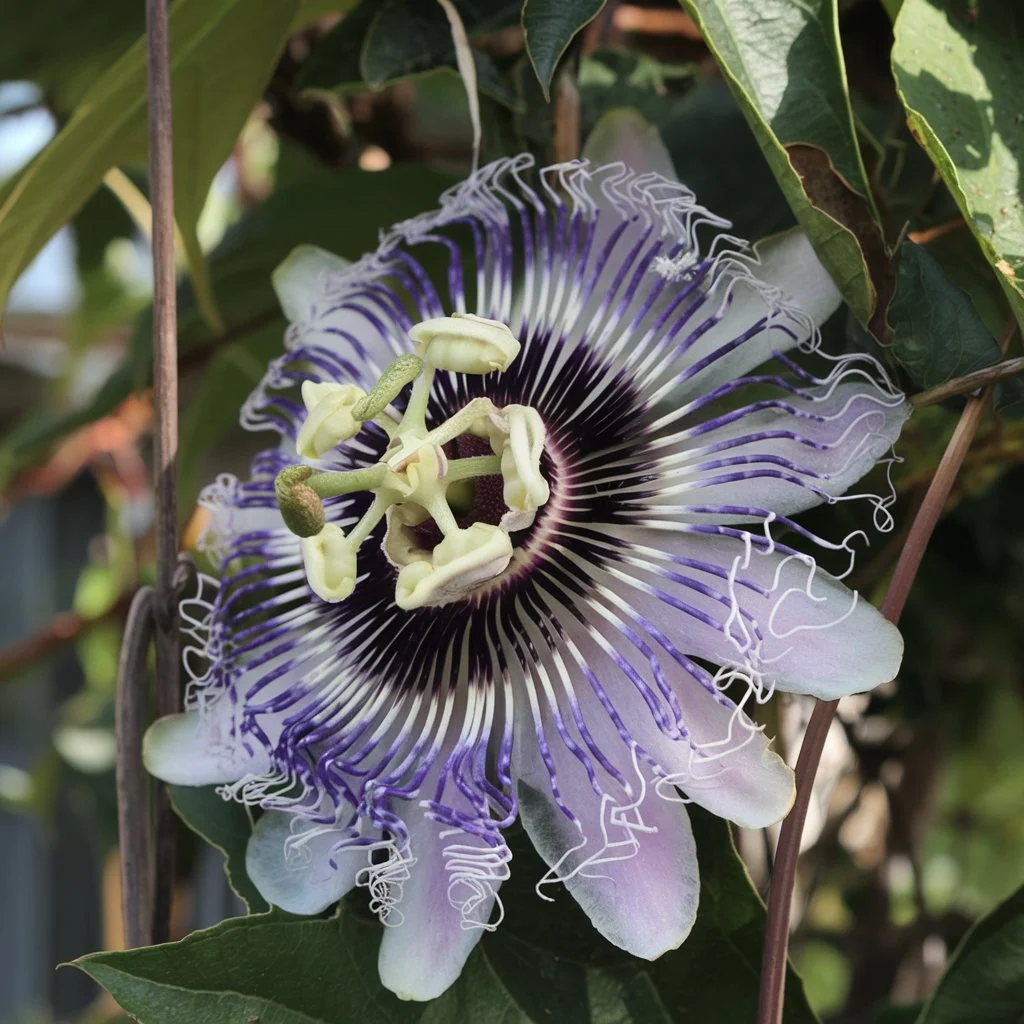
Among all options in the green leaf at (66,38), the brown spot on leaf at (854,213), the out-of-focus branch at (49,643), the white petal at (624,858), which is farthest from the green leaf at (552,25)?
the out-of-focus branch at (49,643)

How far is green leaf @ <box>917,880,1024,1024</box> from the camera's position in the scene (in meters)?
0.71

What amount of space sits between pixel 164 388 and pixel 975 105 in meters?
0.49

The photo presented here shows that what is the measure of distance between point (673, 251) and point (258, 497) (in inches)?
12.3

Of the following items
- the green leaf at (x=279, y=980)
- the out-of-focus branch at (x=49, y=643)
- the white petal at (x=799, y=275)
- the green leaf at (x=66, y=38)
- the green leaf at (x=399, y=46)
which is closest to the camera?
the green leaf at (x=279, y=980)

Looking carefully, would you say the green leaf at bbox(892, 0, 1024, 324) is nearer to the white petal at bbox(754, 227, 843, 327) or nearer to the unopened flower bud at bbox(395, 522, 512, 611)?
the white petal at bbox(754, 227, 843, 327)

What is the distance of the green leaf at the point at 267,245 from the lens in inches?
43.1

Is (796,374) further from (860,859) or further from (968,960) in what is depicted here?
(860,859)

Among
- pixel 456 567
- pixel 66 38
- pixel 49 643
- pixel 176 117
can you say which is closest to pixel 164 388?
pixel 456 567

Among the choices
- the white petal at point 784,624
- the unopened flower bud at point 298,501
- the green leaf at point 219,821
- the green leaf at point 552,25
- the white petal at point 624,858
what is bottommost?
the green leaf at point 219,821

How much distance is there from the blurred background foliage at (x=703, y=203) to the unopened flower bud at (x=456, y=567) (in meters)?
0.18

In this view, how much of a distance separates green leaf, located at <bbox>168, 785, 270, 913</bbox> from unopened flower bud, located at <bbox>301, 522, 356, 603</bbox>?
0.17 m

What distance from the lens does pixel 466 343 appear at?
675 mm

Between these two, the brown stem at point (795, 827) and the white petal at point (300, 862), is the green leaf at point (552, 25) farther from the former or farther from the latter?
the white petal at point (300, 862)

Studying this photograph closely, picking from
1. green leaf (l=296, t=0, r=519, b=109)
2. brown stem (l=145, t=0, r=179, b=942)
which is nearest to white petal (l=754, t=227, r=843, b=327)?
green leaf (l=296, t=0, r=519, b=109)
